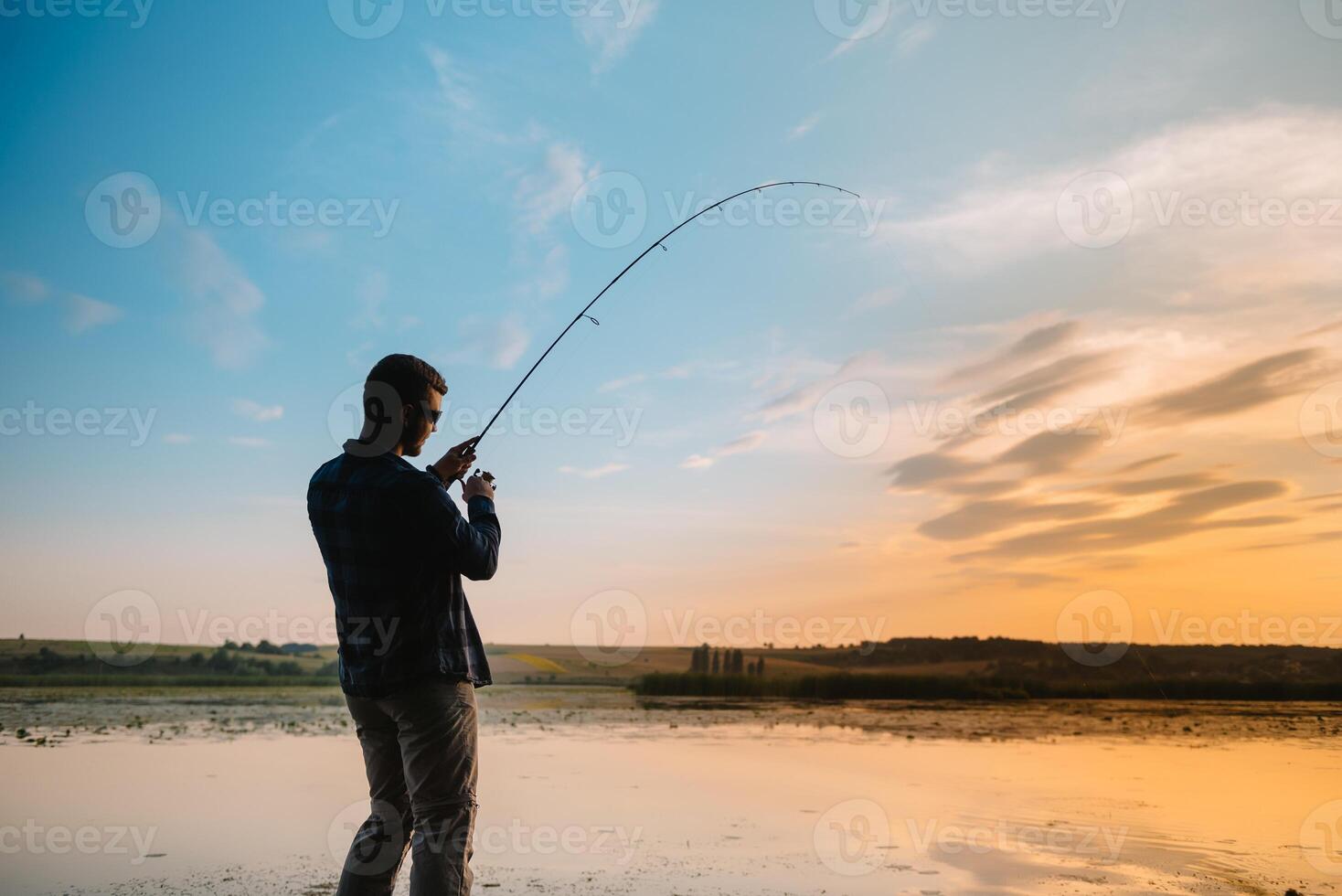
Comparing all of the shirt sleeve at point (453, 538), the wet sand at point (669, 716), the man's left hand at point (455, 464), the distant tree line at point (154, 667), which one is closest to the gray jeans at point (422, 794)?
the shirt sleeve at point (453, 538)

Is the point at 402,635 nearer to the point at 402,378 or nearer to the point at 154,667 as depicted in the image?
the point at 402,378

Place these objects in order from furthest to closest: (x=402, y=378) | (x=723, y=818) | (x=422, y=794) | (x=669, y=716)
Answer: (x=669, y=716)
(x=723, y=818)
(x=402, y=378)
(x=422, y=794)

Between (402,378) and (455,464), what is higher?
(402,378)

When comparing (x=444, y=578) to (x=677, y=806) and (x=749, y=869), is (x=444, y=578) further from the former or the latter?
(x=677, y=806)

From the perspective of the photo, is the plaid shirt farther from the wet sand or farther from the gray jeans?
the wet sand

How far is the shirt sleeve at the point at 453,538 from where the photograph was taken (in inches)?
108

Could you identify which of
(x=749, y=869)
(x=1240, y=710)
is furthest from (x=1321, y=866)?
(x=1240, y=710)

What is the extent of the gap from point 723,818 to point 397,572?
178 inches

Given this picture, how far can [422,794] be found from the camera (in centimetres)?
270

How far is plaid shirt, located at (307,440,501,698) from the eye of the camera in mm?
2727

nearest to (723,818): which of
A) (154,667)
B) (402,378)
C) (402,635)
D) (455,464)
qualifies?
(455,464)

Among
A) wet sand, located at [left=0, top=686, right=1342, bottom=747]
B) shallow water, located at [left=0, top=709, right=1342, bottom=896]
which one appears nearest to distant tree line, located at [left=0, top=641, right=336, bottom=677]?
wet sand, located at [left=0, top=686, right=1342, bottom=747]

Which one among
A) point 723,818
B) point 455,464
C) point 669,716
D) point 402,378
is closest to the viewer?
point 402,378

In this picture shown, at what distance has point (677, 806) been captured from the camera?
691 cm
